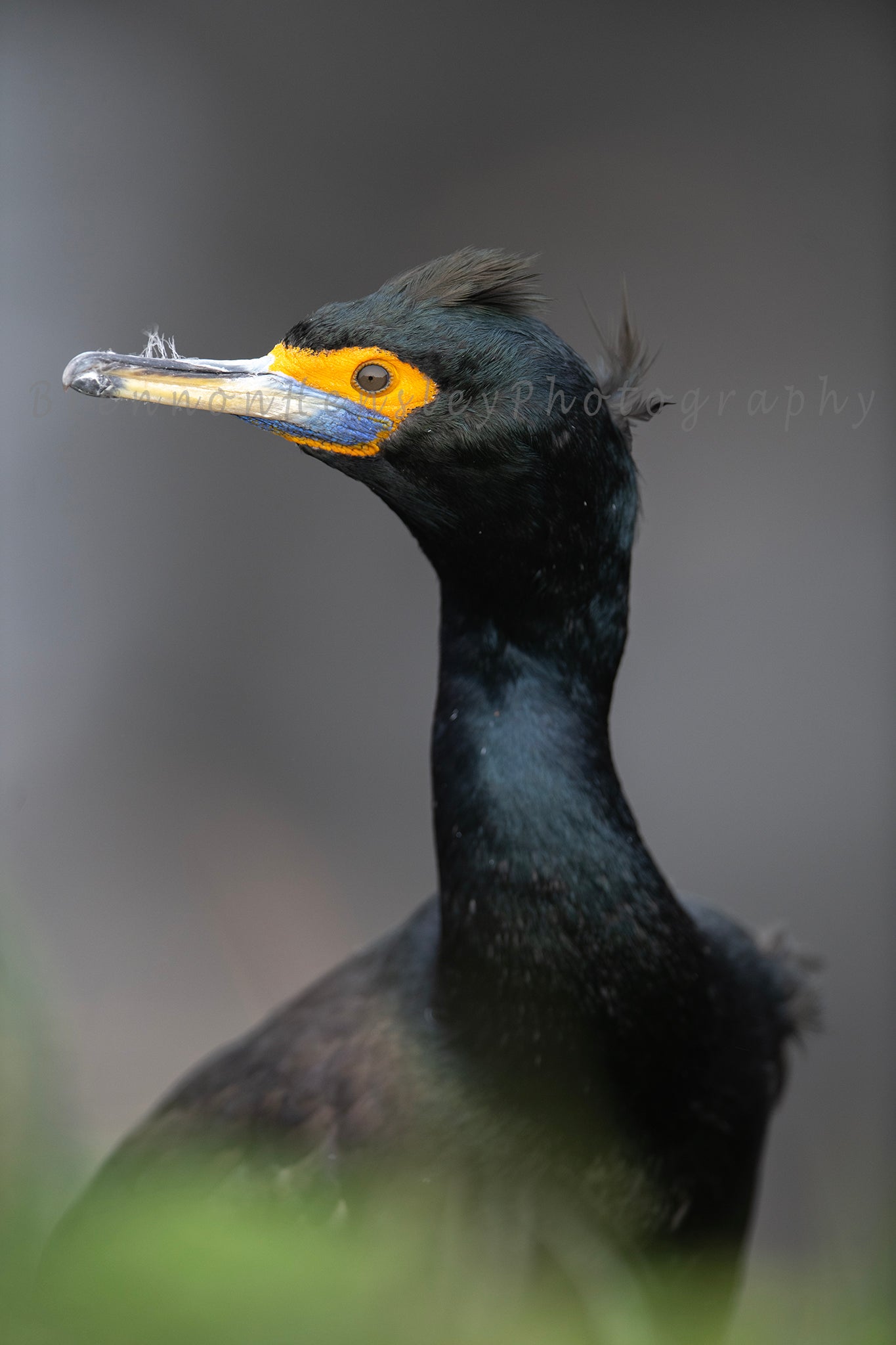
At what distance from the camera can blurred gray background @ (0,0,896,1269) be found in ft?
5.84

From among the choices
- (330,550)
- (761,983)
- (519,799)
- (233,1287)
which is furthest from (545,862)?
(330,550)

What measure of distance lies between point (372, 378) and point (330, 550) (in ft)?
5.35

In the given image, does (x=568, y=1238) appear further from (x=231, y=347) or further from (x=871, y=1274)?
(x=231, y=347)

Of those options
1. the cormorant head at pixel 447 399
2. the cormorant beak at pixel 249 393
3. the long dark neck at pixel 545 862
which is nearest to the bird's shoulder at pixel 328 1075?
the long dark neck at pixel 545 862

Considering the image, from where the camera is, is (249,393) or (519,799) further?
(519,799)

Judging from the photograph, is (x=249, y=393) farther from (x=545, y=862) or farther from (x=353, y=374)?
(x=545, y=862)

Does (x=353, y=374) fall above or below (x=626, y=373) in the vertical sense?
below

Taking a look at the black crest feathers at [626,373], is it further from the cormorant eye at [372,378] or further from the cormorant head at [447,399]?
the cormorant eye at [372,378]

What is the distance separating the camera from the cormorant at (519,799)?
1.12 m

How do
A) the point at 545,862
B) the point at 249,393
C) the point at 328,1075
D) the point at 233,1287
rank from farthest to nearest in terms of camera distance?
1. the point at 328,1075
2. the point at 545,862
3. the point at 249,393
4. the point at 233,1287

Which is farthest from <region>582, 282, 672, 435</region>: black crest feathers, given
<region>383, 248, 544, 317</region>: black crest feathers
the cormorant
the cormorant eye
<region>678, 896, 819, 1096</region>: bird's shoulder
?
<region>678, 896, 819, 1096</region>: bird's shoulder

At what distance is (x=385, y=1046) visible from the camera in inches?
55.5

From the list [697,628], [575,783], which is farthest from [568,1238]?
[697,628]

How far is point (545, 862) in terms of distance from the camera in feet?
4.01
